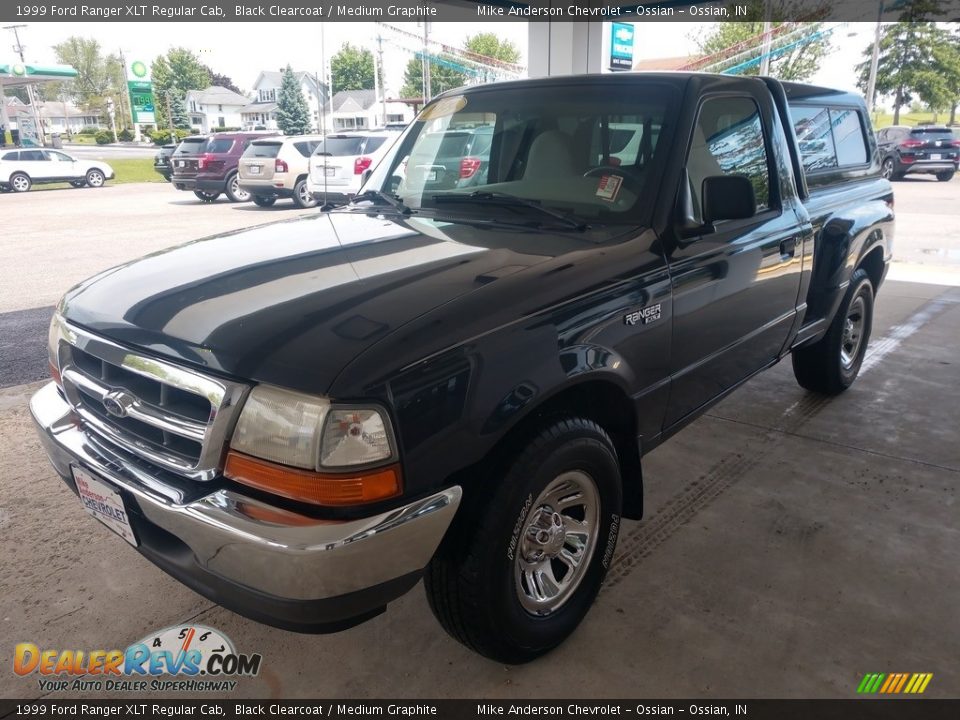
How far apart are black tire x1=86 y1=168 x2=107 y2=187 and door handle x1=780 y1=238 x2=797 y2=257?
25.5m

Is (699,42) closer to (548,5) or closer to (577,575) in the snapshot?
(548,5)

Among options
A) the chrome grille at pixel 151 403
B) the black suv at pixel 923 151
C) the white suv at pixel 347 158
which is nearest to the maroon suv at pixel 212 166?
the white suv at pixel 347 158

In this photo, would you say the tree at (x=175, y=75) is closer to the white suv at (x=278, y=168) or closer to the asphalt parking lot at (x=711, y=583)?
the white suv at (x=278, y=168)

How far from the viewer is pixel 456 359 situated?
6.17ft

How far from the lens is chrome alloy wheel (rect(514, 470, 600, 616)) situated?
2.29 metres

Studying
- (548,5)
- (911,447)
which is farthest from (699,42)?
(911,447)

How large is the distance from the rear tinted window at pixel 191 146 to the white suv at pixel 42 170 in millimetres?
6590

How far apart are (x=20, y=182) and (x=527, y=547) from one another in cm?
2537

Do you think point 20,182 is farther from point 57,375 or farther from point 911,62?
point 911,62

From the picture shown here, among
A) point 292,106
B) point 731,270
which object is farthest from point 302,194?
point 292,106

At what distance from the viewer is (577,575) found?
248 centimetres

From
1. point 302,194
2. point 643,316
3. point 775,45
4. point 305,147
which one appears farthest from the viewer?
point 775,45

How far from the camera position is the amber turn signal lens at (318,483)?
177cm
